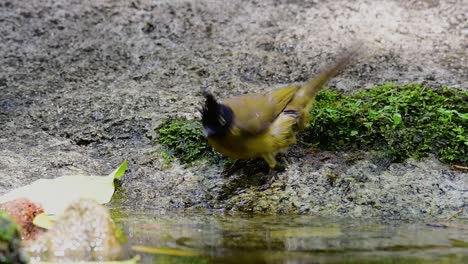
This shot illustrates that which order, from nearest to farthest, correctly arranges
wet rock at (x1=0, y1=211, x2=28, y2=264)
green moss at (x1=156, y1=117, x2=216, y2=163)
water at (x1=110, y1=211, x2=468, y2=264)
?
wet rock at (x1=0, y1=211, x2=28, y2=264), water at (x1=110, y1=211, x2=468, y2=264), green moss at (x1=156, y1=117, x2=216, y2=163)

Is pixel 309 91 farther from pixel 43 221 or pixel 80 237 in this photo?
pixel 80 237

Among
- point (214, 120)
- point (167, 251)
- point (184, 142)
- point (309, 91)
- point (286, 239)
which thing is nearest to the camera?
point (167, 251)

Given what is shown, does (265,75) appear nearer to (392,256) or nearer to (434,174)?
(434,174)

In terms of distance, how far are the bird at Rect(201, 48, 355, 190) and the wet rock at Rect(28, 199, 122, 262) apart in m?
1.32

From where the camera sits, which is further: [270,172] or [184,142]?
[184,142]

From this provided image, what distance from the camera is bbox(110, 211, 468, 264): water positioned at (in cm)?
295

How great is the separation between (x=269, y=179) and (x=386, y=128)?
2.82ft

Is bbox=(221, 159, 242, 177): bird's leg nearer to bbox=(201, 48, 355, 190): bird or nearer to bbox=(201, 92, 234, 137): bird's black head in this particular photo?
bbox=(201, 48, 355, 190): bird

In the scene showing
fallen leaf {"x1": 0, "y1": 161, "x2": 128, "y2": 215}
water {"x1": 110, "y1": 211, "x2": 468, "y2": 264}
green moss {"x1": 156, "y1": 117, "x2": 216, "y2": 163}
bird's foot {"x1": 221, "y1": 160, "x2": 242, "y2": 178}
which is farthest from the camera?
green moss {"x1": 156, "y1": 117, "x2": 216, "y2": 163}

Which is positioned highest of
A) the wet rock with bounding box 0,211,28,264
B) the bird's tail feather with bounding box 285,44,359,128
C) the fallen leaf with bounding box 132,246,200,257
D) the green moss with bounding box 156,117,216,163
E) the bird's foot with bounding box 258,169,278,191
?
the bird's tail feather with bounding box 285,44,359,128

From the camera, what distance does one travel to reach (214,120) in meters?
4.38

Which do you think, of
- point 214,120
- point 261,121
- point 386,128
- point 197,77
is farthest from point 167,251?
point 197,77

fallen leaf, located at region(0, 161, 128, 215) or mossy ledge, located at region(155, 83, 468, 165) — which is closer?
fallen leaf, located at region(0, 161, 128, 215)

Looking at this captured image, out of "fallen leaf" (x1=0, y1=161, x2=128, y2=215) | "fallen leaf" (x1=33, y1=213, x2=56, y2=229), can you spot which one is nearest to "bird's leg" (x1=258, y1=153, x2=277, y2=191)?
"fallen leaf" (x1=0, y1=161, x2=128, y2=215)
